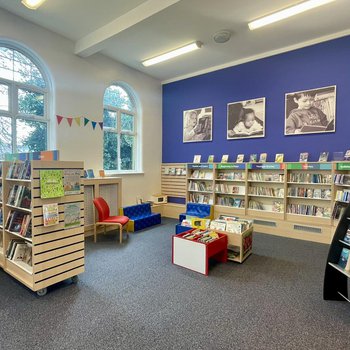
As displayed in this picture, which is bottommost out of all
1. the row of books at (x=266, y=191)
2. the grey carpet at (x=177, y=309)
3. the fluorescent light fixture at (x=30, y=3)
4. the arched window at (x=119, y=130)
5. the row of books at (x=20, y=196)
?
the grey carpet at (x=177, y=309)

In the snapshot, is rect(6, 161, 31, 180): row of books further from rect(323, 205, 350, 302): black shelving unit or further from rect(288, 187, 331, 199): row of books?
rect(288, 187, 331, 199): row of books

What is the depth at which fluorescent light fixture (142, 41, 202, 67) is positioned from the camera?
4.95 meters

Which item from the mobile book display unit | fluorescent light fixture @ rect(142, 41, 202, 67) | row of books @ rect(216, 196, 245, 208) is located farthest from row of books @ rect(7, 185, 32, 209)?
row of books @ rect(216, 196, 245, 208)

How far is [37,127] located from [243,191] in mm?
4713

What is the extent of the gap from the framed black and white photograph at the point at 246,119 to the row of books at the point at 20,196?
15.5 feet

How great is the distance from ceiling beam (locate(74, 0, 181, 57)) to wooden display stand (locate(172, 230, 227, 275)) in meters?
3.51

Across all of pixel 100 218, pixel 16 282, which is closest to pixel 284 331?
pixel 16 282

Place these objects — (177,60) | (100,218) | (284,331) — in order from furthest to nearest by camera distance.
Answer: (177,60)
(100,218)
(284,331)

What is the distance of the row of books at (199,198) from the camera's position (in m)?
6.24

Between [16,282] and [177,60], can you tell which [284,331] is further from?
[177,60]

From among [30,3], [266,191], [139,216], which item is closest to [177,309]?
[139,216]

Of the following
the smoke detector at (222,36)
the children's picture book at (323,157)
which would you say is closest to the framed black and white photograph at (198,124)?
the smoke detector at (222,36)

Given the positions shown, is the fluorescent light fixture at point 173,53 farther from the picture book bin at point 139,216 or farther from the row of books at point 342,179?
the row of books at point 342,179

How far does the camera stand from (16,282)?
9.57ft
